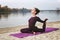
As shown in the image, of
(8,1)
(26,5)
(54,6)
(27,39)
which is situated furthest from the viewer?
(54,6)

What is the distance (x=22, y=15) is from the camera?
16.0 feet

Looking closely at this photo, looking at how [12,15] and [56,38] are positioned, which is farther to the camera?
[12,15]

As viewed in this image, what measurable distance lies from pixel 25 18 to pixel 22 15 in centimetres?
12

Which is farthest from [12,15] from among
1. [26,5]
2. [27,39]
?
[27,39]

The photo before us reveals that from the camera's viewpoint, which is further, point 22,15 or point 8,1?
point 22,15

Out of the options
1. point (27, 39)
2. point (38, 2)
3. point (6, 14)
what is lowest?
point (27, 39)

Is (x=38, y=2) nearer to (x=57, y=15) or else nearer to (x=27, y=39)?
(x=57, y=15)

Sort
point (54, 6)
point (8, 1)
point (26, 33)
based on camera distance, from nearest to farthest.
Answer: point (26, 33) < point (8, 1) < point (54, 6)

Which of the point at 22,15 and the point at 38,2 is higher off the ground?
the point at 38,2

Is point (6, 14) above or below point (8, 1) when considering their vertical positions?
below

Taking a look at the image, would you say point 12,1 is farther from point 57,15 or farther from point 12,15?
point 57,15

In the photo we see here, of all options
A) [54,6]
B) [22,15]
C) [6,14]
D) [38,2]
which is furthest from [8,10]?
[54,6]

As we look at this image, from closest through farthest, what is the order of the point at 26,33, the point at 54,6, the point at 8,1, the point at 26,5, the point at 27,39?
the point at 27,39 < the point at 26,33 < the point at 8,1 < the point at 26,5 < the point at 54,6

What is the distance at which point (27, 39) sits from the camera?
8.86 ft
